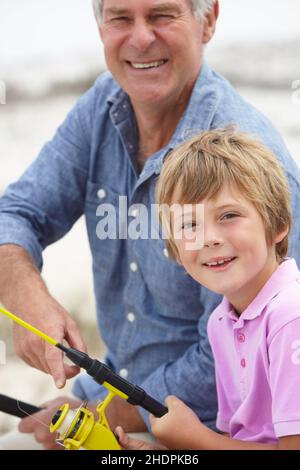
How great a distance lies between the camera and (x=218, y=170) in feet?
4.08

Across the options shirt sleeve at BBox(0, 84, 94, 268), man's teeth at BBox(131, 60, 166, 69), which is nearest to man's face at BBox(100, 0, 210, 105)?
man's teeth at BBox(131, 60, 166, 69)

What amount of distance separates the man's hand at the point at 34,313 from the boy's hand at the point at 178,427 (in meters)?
0.17

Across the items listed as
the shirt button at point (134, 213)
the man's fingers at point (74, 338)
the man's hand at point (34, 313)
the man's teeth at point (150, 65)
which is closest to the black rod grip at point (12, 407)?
the man's hand at point (34, 313)

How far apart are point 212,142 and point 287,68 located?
1897mm

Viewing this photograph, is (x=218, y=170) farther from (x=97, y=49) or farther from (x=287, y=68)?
(x=97, y=49)

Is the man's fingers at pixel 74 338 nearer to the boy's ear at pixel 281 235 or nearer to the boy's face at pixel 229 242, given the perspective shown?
the boy's face at pixel 229 242

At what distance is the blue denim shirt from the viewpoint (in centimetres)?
154

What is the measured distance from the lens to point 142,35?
1.59m

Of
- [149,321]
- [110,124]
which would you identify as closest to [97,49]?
[110,124]

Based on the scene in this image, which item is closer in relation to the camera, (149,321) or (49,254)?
(149,321)

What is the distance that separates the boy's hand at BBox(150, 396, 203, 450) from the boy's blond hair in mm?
283

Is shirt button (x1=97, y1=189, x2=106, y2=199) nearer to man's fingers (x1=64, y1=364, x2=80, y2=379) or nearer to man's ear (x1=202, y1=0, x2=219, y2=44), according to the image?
man's ear (x1=202, y1=0, x2=219, y2=44)

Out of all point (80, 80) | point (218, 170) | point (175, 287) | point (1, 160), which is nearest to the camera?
point (218, 170)

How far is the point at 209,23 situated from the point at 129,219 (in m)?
0.42
